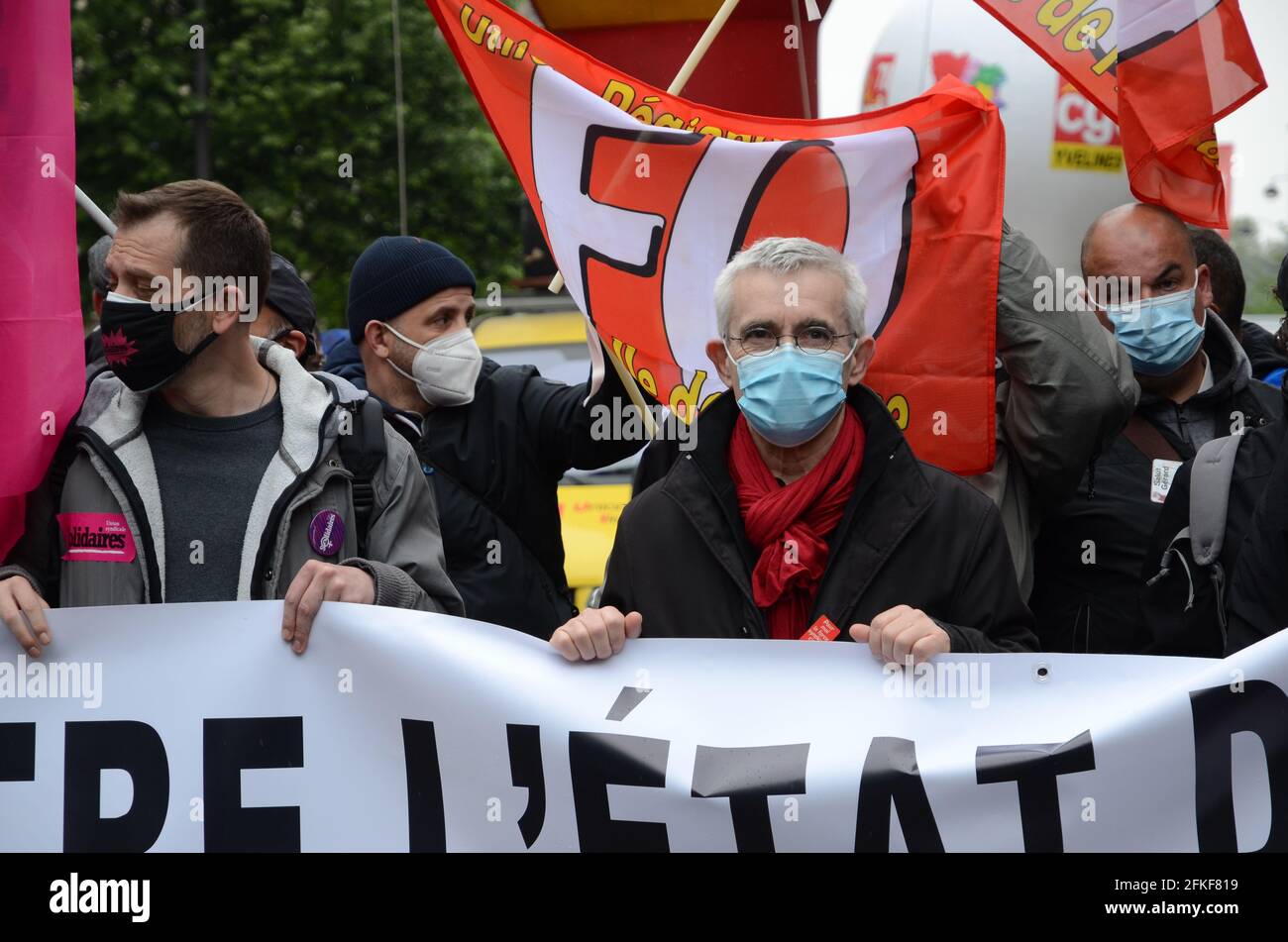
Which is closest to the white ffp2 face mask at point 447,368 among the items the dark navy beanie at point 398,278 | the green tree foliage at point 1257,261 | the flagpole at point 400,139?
the dark navy beanie at point 398,278

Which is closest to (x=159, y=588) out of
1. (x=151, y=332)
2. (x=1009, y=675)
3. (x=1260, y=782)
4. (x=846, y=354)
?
(x=151, y=332)

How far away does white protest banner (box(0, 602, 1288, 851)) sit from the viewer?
3.25m

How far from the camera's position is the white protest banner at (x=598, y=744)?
10.6 feet

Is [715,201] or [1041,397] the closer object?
[1041,397]

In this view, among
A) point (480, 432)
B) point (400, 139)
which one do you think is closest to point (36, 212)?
point (480, 432)

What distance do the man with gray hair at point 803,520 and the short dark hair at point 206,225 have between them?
1.04m

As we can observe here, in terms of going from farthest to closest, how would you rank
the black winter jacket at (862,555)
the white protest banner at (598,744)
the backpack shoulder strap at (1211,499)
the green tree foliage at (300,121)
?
the green tree foliage at (300,121) → the backpack shoulder strap at (1211,499) → the black winter jacket at (862,555) → the white protest banner at (598,744)

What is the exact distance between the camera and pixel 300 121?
1908cm

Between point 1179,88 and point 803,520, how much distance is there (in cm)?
215

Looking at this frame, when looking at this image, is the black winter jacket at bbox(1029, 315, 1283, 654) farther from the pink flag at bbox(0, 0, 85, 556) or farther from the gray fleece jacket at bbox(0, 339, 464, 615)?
the pink flag at bbox(0, 0, 85, 556)

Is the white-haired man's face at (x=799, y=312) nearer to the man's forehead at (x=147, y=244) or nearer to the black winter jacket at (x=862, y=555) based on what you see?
the black winter jacket at (x=862, y=555)

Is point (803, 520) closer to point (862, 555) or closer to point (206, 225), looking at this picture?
point (862, 555)

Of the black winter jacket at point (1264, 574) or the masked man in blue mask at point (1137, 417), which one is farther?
the masked man in blue mask at point (1137, 417)
